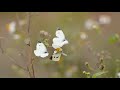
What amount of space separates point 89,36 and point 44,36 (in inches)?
34.9

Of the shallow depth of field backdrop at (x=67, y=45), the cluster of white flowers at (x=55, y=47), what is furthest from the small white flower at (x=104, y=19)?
the cluster of white flowers at (x=55, y=47)

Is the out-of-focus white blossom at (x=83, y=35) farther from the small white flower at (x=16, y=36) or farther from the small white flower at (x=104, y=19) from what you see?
the small white flower at (x=16, y=36)

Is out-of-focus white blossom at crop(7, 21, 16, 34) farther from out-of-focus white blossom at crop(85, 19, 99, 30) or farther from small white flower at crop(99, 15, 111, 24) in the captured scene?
small white flower at crop(99, 15, 111, 24)

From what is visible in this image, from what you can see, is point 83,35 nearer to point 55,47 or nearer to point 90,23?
point 90,23

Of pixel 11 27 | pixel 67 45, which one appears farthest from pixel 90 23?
pixel 11 27

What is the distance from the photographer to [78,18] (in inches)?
147

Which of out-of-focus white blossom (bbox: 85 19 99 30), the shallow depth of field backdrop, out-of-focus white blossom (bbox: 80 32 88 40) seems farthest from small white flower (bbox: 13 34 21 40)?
out-of-focus white blossom (bbox: 85 19 99 30)

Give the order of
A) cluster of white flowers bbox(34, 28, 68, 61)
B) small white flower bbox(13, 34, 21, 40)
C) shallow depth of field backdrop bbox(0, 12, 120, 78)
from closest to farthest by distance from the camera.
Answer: cluster of white flowers bbox(34, 28, 68, 61), shallow depth of field backdrop bbox(0, 12, 120, 78), small white flower bbox(13, 34, 21, 40)

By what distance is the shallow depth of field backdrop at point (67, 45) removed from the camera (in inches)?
111

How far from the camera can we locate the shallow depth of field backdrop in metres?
2.81
